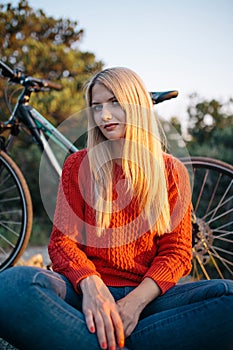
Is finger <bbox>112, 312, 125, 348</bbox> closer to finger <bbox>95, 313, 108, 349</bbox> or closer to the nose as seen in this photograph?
finger <bbox>95, 313, 108, 349</bbox>

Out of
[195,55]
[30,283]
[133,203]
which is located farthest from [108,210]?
[195,55]

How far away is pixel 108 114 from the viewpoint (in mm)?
1370

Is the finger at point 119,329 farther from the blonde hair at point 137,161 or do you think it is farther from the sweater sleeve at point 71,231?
the blonde hair at point 137,161

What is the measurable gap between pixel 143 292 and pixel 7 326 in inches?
15.2

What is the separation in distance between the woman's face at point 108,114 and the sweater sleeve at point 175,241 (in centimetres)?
23

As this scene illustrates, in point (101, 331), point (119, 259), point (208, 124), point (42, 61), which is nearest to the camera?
point (101, 331)

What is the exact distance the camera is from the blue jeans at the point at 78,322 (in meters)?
1.02

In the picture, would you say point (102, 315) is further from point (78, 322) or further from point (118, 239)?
point (118, 239)

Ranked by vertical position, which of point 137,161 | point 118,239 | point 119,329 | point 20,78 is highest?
point 20,78

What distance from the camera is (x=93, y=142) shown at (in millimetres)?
1456

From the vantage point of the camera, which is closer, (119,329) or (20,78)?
(119,329)

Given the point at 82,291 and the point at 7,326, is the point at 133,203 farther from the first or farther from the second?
the point at 7,326

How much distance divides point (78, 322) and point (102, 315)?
2.7 inches

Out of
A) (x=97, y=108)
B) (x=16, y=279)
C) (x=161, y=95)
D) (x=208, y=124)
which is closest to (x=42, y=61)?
(x=208, y=124)
